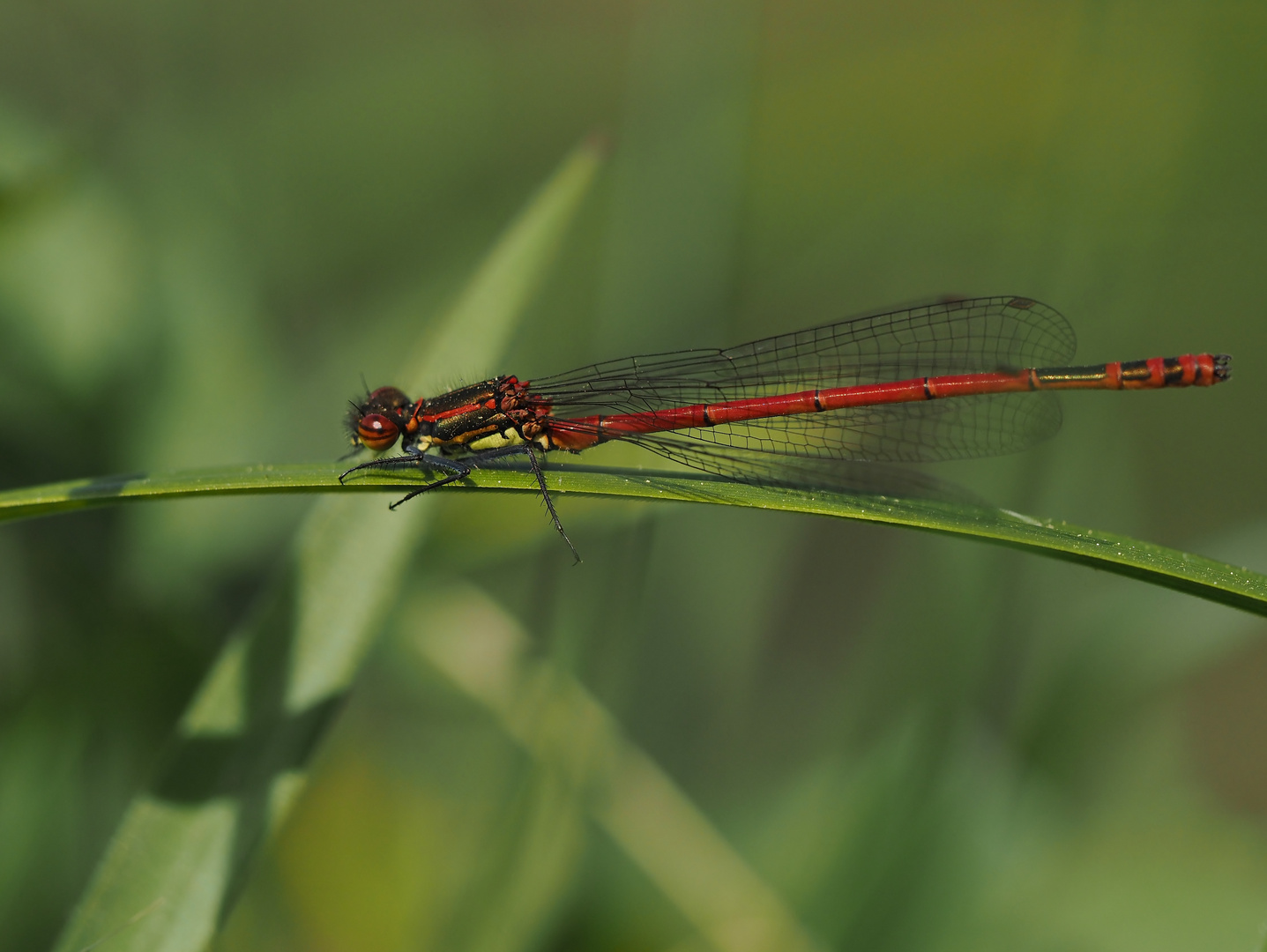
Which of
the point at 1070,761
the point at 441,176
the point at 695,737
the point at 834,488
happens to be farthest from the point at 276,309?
the point at 1070,761

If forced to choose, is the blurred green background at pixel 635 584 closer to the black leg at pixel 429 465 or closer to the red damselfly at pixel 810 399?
the red damselfly at pixel 810 399

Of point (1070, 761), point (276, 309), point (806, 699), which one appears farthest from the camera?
point (276, 309)

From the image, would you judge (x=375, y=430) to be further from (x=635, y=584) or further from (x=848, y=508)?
(x=848, y=508)

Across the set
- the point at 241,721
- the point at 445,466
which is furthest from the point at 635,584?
the point at 241,721

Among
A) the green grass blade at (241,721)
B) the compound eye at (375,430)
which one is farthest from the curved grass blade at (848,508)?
the compound eye at (375,430)

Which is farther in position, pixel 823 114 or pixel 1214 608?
pixel 823 114

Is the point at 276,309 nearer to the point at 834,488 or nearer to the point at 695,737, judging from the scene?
the point at 695,737

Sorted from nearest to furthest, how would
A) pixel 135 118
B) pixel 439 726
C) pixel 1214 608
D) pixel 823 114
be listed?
pixel 1214 608
pixel 439 726
pixel 135 118
pixel 823 114
